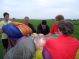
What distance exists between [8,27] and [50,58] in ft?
7.08

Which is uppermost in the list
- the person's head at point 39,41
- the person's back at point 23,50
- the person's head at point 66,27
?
the person's head at point 66,27

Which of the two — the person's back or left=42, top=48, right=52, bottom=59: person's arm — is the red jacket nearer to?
left=42, top=48, right=52, bottom=59: person's arm

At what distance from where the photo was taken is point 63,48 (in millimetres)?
5336

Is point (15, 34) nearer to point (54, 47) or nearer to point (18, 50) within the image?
point (18, 50)

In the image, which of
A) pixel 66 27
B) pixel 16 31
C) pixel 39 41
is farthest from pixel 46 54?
pixel 16 31

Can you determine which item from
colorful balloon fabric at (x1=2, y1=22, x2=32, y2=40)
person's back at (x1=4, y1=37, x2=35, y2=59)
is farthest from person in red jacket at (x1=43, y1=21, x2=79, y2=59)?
colorful balloon fabric at (x1=2, y1=22, x2=32, y2=40)

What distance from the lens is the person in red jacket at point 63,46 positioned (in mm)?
5328

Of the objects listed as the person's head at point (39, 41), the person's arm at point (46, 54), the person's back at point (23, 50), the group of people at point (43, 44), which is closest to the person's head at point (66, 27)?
the group of people at point (43, 44)

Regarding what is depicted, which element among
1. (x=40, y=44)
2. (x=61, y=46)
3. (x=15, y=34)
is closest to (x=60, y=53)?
(x=61, y=46)

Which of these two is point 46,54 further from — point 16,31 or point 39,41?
point 16,31

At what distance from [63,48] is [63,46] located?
0.04 metres

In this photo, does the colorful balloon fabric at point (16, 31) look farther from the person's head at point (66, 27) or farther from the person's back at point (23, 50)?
the person's head at point (66, 27)

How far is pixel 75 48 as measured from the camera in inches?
213

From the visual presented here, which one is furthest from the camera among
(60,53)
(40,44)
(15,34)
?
(15,34)
